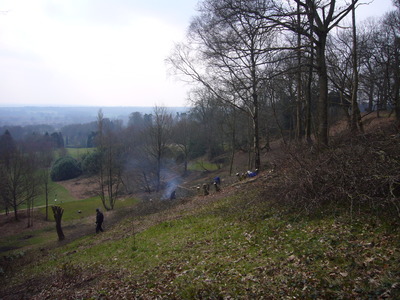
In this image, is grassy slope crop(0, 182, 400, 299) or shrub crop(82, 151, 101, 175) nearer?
grassy slope crop(0, 182, 400, 299)

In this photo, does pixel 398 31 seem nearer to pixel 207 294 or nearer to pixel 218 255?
pixel 218 255

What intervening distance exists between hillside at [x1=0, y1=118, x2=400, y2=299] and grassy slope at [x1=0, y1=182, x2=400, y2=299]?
0.07 ft

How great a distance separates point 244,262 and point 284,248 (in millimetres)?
938

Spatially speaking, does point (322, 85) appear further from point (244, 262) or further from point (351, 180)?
point (244, 262)

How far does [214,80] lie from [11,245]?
1672 centimetres

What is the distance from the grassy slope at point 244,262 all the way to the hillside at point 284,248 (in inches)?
0.9

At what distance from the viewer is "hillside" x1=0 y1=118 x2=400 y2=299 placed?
5.04 metres

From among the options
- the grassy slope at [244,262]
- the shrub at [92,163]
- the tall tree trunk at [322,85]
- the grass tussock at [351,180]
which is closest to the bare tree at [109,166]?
the shrub at [92,163]

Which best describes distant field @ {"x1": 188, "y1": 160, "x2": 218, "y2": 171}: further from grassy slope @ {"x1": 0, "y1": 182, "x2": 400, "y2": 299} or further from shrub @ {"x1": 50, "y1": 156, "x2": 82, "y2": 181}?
grassy slope @ {"x1": 0, "y1": 182, "x2": 400, "y2": 299}

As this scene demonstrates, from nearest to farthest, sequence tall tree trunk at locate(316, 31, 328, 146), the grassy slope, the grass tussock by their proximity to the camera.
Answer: the grassy slope → the grass tussock → tall tree trunk at locate(316, 31, 328, 146)

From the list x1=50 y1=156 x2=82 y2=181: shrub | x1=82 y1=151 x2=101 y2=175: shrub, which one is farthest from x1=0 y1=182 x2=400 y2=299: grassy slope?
x1=50 y1=156 x2=82 y2=181: shrub

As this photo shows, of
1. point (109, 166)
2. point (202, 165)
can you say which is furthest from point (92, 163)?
point (202, 165)

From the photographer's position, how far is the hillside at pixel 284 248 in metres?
5.04

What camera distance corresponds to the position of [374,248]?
5.44 m
